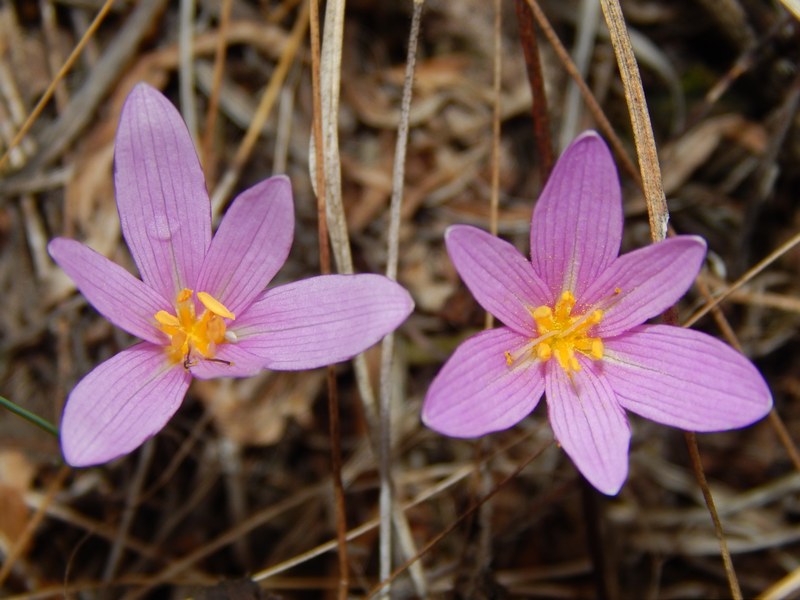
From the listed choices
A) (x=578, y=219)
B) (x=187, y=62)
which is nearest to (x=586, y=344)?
(x=578, y=219)

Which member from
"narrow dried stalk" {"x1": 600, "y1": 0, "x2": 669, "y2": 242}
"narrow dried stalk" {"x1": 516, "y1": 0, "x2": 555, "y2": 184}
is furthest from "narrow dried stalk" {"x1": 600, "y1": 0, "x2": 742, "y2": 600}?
"narrow dried stalk" {"x1": 516, "y1": 0, "x2": 555, "y2": 184}

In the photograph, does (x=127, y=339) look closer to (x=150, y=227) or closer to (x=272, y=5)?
(x=150, y=227)

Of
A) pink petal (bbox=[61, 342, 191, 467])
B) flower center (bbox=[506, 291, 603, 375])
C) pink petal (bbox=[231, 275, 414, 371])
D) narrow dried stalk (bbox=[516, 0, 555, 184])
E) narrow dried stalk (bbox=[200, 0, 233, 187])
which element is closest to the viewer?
pink petal (bbox=[61, 342, 191, 467])

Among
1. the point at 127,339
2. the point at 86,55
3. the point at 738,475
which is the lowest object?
the point at 738,475

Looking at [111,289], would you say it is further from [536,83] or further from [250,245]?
[536,83]

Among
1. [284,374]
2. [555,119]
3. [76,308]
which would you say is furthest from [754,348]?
[76,308]

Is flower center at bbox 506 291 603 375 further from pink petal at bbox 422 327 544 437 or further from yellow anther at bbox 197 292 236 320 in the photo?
yellow anther at bbox 197 292 236 320
